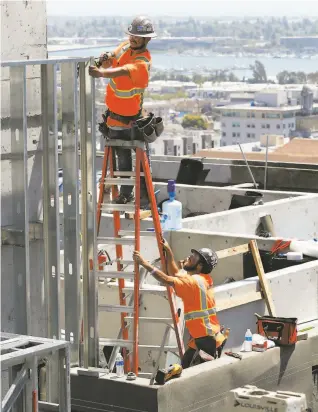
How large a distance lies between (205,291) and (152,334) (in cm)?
214

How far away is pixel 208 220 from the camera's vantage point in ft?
62.5

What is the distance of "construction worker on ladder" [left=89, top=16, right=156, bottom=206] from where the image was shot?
12.5 metres

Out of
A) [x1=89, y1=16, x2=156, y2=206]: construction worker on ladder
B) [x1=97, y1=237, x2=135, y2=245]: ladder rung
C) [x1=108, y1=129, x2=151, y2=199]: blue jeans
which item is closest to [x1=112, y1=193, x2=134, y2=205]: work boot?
[x1=108, y1=129, x2=151, y2=199]: blue jeans

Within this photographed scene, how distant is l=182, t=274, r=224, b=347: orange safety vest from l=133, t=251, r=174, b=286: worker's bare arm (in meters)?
0.31

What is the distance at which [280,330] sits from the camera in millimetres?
13031

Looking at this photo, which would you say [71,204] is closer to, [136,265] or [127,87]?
[136,265]

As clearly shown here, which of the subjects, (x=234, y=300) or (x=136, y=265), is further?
(x=234, y=300)

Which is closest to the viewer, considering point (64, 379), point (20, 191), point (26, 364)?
point (26, 364)

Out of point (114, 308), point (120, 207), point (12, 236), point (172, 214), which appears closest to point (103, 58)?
point (120, 207)

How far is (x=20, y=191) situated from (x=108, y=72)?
1602mm

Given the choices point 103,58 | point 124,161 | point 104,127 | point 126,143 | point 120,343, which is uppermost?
point 103,58

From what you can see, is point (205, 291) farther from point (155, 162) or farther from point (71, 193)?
point (155, 162)

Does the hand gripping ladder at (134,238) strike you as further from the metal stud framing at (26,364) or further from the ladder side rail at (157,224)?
the metal stud framing at (26,364)

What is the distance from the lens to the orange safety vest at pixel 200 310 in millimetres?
12070
